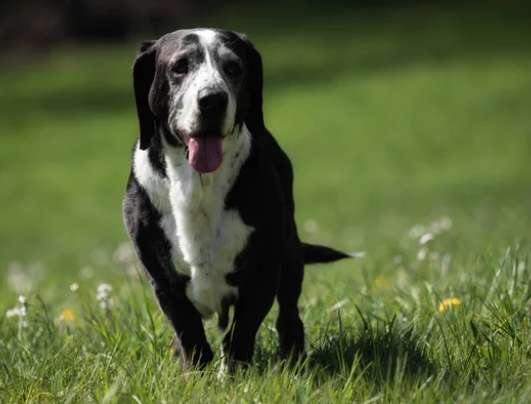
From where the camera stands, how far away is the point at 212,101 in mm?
4098

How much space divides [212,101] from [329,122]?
18.1m

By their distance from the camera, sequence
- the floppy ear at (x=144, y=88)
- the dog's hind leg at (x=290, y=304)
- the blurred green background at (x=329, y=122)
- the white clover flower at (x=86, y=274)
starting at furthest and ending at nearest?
the blurred green background at (x=329, y=122) → the white clover flower at (x=86, y=274) → the dog's hind leg at (x=290, y=304) → the floppy ear at (x=144, y=88)

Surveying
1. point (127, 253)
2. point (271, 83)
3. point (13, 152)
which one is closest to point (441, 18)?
point (271, 83)

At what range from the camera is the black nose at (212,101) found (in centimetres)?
410

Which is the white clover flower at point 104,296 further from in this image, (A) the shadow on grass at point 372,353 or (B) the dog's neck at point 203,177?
(A) the shadow on grass at point 372,353

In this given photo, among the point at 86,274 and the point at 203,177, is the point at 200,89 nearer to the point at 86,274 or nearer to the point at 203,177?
the point at 203,177

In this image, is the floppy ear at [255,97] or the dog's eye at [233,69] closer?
the dog's eye at [233,69]

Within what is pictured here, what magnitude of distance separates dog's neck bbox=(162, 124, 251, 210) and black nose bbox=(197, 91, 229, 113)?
0.80 feet

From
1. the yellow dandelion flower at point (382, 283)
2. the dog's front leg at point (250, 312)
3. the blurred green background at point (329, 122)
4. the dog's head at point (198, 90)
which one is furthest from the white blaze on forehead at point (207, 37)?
the blurred green background at point (329, 122)

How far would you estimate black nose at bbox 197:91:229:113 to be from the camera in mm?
4098

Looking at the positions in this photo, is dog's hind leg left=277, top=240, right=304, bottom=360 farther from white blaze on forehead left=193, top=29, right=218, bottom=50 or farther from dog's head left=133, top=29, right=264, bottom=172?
white blaze on forehead left=193, top=29, right=218, bottom=50

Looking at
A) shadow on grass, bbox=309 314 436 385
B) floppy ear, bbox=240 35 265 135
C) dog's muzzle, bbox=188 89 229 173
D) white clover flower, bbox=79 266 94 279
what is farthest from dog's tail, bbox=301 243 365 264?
white clover flower, bbox=79 266 94 279

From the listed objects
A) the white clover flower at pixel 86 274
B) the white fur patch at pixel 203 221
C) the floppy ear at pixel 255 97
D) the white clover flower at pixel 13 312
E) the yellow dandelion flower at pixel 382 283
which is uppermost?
the floppy ear at pixel 255 97

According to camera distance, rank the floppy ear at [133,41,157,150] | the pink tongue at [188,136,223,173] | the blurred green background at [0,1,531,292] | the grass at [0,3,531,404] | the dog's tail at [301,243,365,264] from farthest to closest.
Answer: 1. the blurred green background at [0,1,531,292]
2. the dog's tail at [301,243,365,264]
3. the floppy ear at [133,41,157,150]
4. the pink tongue at [188,136,223,173]
5. the grass at [0,3,531,404]
